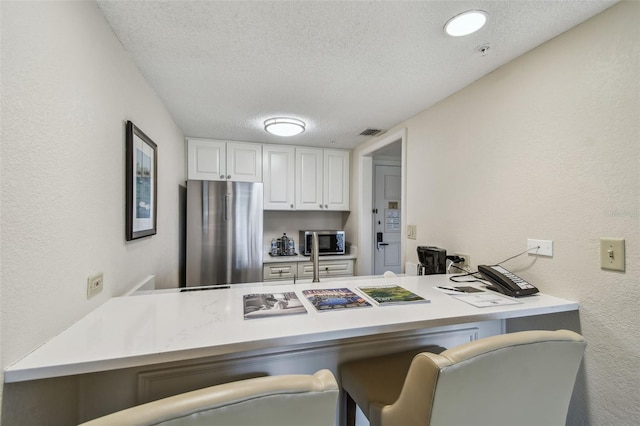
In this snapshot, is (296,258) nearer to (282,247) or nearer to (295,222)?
(282,247)

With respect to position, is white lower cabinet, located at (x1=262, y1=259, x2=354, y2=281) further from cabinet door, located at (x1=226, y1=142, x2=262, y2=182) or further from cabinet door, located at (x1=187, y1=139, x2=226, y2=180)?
cabinet door, located at (x1=187, y1=139, x2=226, y2=180)

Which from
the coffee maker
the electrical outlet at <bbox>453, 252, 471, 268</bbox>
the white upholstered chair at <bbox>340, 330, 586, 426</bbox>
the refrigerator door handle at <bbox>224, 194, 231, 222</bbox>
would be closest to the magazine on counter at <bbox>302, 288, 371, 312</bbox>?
the white upholstered chair at <bbox>340, 330, 586, 426</bbox>

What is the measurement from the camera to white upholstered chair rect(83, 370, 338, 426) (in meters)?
0.49

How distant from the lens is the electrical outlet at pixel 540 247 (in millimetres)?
1321

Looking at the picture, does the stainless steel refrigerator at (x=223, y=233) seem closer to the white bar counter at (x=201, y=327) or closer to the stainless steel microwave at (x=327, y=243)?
the stainless steel microwave at (x=327, y=243)

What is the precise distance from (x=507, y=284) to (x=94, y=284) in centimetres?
180

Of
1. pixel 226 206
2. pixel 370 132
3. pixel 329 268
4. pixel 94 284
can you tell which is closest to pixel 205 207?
pixel 226 206

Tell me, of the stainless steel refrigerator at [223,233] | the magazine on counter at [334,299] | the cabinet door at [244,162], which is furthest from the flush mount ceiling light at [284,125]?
the magazine on counter at [334,299]

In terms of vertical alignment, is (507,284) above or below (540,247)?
below

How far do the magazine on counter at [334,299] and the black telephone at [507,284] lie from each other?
2.28 ft

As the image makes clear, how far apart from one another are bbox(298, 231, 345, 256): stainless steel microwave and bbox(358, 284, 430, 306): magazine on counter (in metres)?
1.94

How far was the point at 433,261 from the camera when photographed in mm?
1857

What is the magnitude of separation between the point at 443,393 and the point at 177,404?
2.11ft

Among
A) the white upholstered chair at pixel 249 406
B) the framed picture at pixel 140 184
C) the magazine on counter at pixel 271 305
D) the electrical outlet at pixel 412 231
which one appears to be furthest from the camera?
the electrical outlet at pixel 412 231
